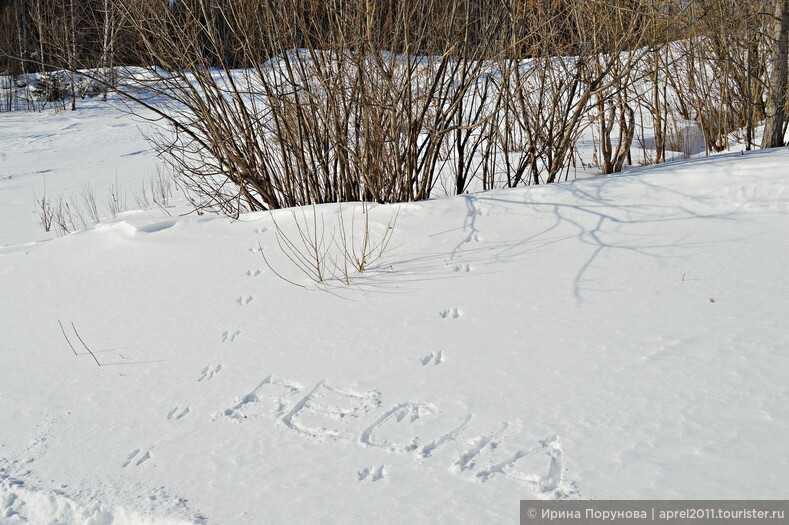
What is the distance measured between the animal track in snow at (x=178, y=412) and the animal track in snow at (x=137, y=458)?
20 cm

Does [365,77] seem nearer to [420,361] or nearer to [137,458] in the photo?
[420,361]

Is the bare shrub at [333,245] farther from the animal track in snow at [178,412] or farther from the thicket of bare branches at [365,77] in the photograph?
the animal track in snow at [178,412]

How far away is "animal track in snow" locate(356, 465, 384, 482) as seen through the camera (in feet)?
7.04

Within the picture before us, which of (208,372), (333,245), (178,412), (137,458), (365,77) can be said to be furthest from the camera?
(365,77)

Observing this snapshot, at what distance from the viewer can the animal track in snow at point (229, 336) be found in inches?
123

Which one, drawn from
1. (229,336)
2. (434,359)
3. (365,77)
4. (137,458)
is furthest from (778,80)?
(137,458)

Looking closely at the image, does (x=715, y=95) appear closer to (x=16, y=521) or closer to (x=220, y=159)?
(x=220, y=159)

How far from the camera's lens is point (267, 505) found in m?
2.09

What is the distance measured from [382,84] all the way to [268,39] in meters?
0.83

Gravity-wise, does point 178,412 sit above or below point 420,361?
below

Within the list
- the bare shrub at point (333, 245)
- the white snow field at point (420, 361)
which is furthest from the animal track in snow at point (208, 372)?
the bare shrub at point (333, 245)

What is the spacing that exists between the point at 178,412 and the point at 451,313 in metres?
1.21

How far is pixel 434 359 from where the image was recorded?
9.02 feet

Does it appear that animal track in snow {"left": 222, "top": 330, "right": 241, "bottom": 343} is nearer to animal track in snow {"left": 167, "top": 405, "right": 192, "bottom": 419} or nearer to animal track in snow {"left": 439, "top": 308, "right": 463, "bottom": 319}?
animal track in snow {"left": 167, "top": 405, "right": 192, "bottom": 419}
